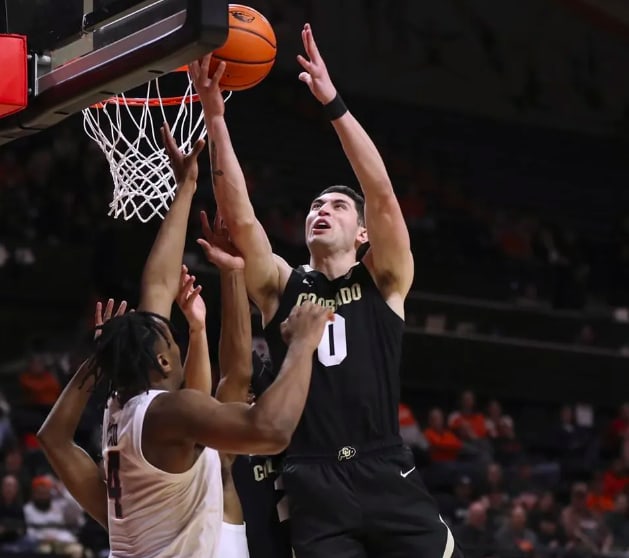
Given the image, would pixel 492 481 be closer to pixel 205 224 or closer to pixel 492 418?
pixel 492 418

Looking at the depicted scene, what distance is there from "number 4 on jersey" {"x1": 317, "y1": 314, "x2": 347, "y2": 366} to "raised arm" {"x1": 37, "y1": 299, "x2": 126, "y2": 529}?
0.90m

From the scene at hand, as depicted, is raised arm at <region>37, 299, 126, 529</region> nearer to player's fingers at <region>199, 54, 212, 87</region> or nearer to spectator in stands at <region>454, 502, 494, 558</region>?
player's fingers at <region>199, 54, 212, 87</region>

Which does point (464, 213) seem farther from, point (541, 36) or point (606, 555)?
point (606, 555)

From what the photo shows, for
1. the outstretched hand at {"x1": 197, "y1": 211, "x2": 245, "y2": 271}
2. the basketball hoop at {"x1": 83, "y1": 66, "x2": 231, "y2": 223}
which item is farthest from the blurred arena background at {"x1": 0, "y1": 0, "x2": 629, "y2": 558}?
the outstretched hand at {"x1": 197, "y1": 211, "x2": 245, "y2": 271}

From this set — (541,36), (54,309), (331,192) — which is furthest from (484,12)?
(331,192)

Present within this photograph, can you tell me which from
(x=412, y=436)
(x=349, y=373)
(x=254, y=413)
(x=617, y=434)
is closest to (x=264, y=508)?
(x=349, y=373)

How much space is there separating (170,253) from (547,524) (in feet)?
24.9

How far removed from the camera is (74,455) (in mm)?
4352

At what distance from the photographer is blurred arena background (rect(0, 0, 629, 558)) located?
12031 mm

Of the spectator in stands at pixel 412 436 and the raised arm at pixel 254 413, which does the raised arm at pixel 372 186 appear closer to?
the raised arm at pixel 254 413

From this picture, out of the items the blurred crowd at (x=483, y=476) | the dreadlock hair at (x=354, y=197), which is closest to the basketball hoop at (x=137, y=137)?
the dreadlock hair at (x=354, y=197)

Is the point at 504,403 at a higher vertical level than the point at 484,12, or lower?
lower

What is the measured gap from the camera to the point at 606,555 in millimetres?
10570

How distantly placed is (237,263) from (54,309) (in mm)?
9305
